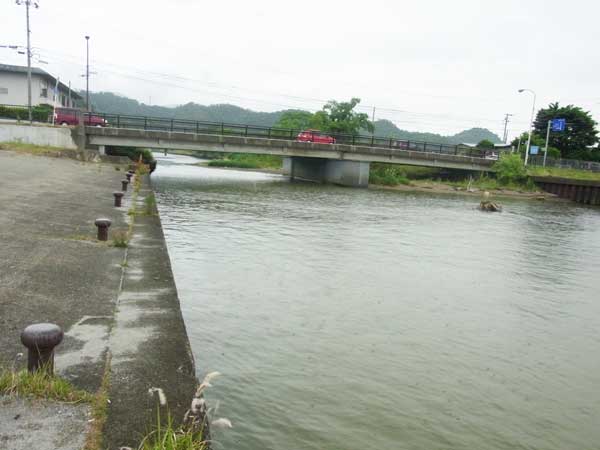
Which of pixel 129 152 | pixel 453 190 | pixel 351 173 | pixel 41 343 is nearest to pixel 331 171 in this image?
pixel 351 173

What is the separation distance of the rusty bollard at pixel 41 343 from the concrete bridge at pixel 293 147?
34.9 meters

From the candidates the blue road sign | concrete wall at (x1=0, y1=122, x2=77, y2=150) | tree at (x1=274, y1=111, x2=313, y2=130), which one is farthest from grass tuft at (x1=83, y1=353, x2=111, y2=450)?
tree at (x1=274, y1=111, x2=313, y2=130)

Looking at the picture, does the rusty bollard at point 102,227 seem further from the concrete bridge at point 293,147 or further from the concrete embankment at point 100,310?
the concrete bridge at point 293,147

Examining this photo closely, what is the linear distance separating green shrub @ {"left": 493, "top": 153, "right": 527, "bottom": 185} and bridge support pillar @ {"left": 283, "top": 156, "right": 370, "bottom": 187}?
14.5 meters

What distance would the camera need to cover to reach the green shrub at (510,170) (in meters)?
49.9

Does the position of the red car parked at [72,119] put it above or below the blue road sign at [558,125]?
below

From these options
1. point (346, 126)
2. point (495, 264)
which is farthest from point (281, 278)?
point (346, 126)

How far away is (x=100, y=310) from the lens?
18.9 ft

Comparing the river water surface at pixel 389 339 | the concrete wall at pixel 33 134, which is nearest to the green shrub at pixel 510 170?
the river water surface at pixel 389 339

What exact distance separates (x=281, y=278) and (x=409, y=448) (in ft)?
21.0

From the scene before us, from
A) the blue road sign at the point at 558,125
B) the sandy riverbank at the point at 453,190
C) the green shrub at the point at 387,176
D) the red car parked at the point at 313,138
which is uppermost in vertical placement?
the blue road sign at the point at 558,125

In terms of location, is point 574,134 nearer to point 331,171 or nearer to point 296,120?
point 331,171

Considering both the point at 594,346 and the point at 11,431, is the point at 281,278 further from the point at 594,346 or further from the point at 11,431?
the point at 11,431

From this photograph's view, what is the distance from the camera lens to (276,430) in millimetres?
5016
